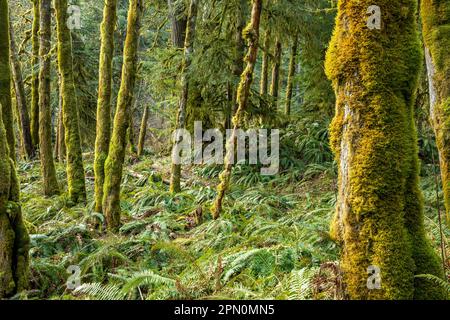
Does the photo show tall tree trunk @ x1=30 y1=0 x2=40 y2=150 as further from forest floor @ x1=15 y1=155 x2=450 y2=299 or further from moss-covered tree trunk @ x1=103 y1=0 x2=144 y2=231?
moss-covered tree trunk @ x1=103 y1=0 x2=144 y2=231

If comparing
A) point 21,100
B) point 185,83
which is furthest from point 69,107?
point 21,100

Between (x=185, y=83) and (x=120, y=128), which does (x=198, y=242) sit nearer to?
(x=120, y=128)

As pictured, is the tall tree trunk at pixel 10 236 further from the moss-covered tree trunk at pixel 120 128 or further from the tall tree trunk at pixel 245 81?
the tall tree trunk at pixel 245 81

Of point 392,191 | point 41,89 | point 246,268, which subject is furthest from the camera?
point 41,89

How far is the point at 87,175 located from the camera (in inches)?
592

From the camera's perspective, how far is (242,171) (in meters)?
12.3

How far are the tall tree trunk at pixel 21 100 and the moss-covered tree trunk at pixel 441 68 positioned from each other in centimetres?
1356

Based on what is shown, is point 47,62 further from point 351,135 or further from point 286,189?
point 351,135

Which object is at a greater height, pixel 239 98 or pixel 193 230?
pixel 239 98

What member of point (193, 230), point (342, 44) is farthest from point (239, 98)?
point (342, 44)

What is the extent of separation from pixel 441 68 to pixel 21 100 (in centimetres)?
1510

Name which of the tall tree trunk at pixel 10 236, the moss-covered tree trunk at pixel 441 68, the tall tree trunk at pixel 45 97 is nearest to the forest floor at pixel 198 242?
the tall tree trunk at pixel 10 236
